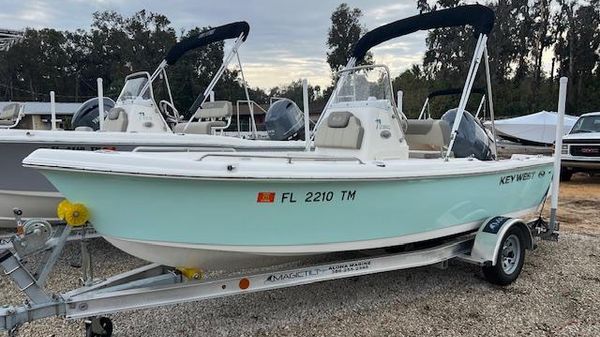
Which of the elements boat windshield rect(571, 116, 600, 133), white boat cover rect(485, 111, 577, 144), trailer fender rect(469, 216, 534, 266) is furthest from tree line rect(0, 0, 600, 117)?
trailer fender rect(469, 216, 534, 266)

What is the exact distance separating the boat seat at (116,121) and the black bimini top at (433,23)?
3.21 meters

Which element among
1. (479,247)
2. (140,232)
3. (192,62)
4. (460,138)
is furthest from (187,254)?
(192,62)

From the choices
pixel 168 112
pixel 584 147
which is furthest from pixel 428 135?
pixel 584 147

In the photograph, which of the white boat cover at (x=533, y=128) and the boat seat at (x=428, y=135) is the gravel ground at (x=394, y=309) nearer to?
the boat seat at (x=428, y=135)

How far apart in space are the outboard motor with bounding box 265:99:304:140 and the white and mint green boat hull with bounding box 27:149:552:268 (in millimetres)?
4287

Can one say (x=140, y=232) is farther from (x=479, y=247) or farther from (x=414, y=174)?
(x=479, y=247)

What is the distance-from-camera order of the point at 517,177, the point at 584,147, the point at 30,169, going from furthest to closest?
the point at 584,147 < the point at 30,169 < the point at 517,177

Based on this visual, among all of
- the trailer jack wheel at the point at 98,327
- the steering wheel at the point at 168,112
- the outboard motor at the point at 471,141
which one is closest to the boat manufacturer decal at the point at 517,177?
the outboard motor at the point at 471,141

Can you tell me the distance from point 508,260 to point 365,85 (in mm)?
2151

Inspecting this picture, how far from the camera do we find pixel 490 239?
426cm

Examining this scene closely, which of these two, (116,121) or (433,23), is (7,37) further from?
(433,23)

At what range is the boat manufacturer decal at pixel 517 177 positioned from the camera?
463 centimetres

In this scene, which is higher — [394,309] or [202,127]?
[202,127]

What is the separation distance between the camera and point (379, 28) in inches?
211
